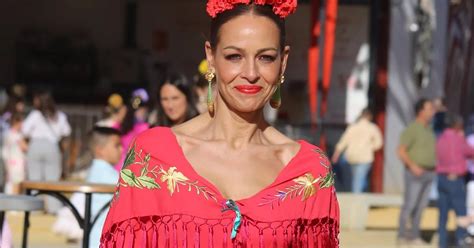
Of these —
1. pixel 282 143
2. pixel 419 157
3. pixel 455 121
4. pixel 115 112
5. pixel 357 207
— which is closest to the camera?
pixel 282 143

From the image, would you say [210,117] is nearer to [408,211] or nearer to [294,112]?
[408,211]

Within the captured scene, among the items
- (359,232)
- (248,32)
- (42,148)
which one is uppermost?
(248,32)

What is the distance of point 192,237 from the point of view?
4.02 metres

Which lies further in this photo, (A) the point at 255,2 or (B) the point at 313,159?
(B) the point at 313,159

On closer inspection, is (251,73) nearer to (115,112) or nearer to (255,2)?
(255,2)

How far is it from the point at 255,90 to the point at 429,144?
37.9 feet

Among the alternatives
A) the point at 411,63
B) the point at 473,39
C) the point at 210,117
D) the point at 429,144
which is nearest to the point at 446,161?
the point at 429,144

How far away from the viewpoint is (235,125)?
4.26 metres

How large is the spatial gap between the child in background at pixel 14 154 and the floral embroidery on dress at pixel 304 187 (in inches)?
544

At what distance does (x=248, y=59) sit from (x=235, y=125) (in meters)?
0.25

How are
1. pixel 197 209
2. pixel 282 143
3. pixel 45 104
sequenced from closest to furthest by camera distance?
pixel 197 209 → pixel 282 143 → pixel 45 104

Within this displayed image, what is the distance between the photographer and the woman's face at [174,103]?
7812 millimetres

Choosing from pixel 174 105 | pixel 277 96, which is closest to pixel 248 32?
pixel 277 96

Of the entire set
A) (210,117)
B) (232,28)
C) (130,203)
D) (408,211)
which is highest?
(232,28)
